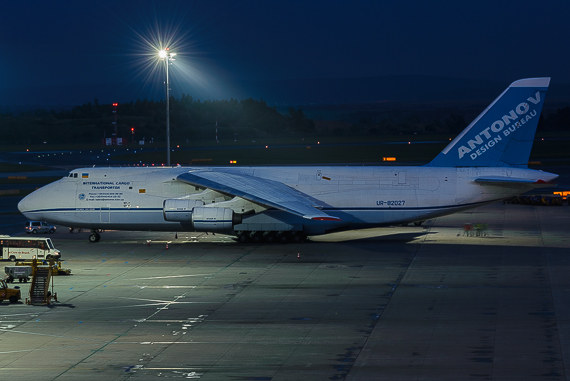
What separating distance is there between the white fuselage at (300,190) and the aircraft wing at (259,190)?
817 millimetres

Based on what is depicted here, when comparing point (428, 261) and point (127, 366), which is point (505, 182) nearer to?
point (428, 261)

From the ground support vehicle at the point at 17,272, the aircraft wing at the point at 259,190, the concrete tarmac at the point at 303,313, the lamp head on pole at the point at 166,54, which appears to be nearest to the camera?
the concrete tarmac at the point at 303,313

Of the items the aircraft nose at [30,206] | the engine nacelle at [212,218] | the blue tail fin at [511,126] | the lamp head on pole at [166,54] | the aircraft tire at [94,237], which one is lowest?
the aircraft tire at [94,237]

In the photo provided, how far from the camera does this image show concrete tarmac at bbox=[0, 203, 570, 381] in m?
22.1

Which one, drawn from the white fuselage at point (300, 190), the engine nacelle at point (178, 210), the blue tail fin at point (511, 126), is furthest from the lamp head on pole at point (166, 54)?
the blue tail fin at point (511, 126)

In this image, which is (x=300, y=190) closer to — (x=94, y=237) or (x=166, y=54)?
(x=94, y=237)

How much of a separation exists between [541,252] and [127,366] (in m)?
24.6

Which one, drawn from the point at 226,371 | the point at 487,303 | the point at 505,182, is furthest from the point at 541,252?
the point at 226,371

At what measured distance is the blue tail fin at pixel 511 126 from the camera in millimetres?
45188

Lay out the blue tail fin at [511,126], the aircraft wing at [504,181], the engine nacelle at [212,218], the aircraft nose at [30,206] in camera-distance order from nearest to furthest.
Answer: the aircraft wing at [504,181]
the engine nacelle at [212,218]
the blue tail fin at [511,126]
the aircraft nose at [30,206]

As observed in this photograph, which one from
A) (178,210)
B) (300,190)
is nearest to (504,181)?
(300,190)

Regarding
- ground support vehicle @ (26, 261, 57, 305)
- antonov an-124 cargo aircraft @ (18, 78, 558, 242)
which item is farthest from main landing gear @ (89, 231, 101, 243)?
ground support vehicle @ (26, 261, 57, 305)

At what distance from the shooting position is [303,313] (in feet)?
93.0

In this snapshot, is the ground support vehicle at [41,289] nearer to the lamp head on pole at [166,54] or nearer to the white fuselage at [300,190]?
the white fuselage at [300,190]
